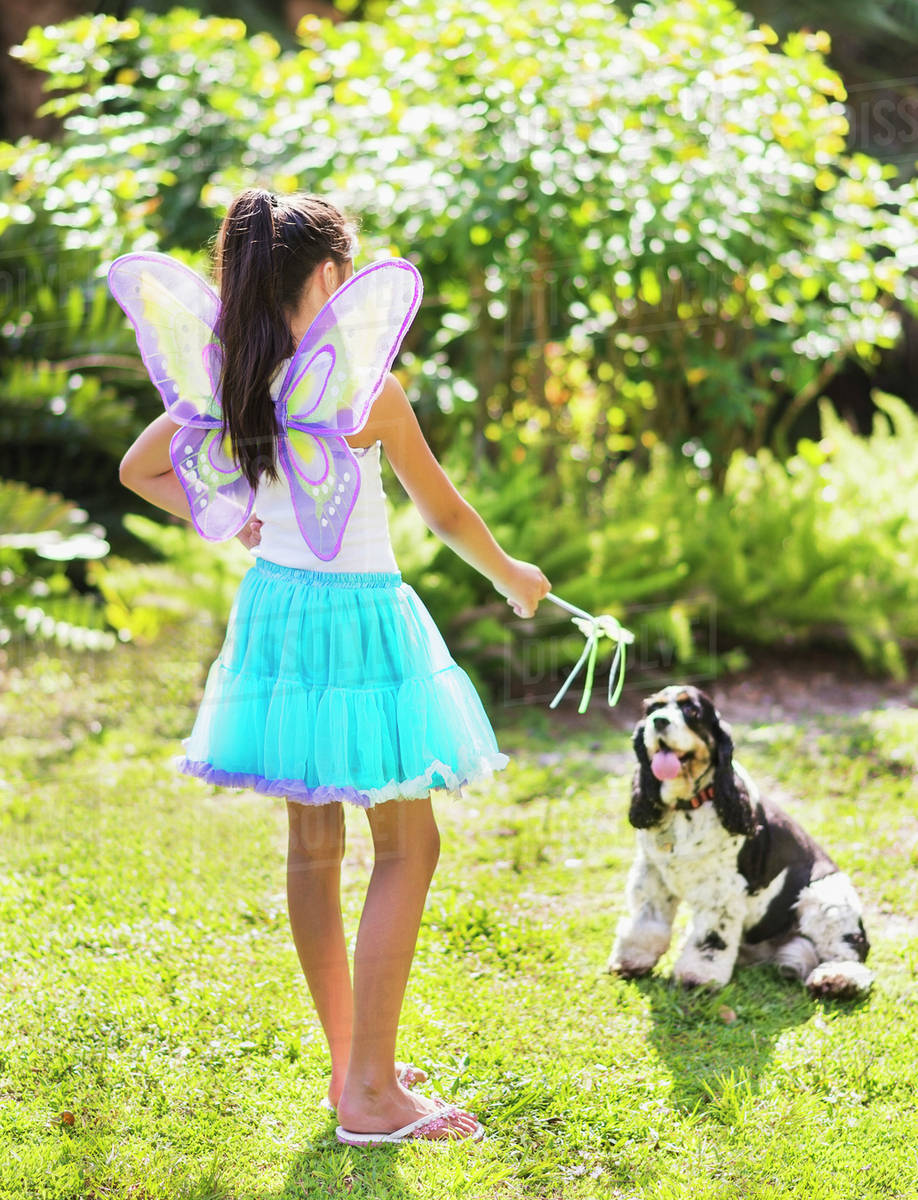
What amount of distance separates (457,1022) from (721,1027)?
0.57 m

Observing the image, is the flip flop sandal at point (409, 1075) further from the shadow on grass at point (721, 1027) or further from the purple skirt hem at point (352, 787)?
the purple skirt hem at point (352, 787)

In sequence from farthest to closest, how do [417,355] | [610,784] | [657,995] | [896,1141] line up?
1. [417,355]
2. [610,784]
3. [657,995]
4. [896,1141]

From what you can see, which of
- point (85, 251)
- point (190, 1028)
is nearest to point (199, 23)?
point (85, 251)

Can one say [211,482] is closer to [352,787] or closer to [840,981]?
[352,787]

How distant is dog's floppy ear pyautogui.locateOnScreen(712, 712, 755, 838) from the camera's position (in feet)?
8.93

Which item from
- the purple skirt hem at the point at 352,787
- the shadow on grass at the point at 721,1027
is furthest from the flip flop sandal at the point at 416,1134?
the purple skirt hem at the point at 352,787

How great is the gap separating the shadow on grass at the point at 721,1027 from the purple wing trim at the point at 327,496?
4.22 feet

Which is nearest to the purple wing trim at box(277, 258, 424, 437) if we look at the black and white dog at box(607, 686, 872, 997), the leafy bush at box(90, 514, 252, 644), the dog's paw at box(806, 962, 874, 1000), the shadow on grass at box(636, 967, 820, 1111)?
the black and white dog at box(607, 686, 872, 997)

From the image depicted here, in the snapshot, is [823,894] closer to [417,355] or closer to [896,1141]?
[896,1141]

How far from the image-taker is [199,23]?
19.6 ft

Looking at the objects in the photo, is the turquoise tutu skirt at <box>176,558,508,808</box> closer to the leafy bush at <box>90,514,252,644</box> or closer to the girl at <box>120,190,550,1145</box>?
the girl at <box>120,190,550,1145</box>

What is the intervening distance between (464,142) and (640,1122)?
162 inches

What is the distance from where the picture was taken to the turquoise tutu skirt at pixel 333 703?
216 centimetres

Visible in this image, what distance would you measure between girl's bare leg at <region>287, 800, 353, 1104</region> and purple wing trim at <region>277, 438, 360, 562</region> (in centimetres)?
49
